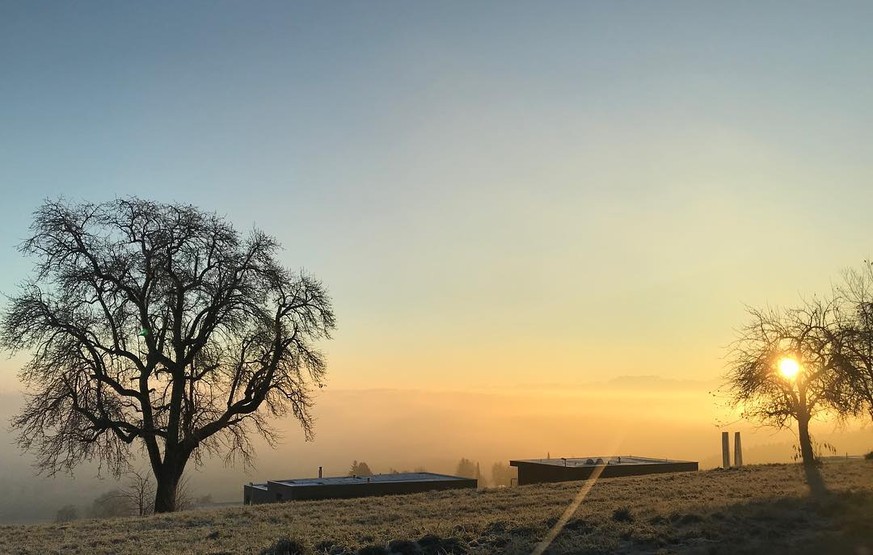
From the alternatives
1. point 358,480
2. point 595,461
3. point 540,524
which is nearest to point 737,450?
point 595,461

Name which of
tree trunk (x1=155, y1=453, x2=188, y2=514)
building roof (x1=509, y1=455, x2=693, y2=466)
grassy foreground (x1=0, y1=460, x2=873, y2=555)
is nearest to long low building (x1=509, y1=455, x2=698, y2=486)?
building roof (x1=509, y1=455, x2=693, y2=466)

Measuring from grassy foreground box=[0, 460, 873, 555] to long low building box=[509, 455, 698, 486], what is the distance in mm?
11320

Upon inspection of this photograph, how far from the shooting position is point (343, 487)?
29250mm

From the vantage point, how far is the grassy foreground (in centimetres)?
1219

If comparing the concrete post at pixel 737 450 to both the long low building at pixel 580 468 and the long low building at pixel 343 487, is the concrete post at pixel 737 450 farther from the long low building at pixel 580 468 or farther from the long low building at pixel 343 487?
the long low building at pixel 343 487

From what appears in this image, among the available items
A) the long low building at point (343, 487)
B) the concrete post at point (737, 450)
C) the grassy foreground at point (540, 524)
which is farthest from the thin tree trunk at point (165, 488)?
the concrete post at point (737, 450)

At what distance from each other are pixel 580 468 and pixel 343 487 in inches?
467

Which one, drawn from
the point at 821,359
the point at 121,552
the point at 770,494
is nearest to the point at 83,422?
the point at 121,552

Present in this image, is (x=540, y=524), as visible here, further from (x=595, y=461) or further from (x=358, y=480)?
(x=595, y=461)

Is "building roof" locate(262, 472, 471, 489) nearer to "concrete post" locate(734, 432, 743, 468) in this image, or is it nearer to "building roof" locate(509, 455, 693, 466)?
"building roof" locate(509, 455, 693, 466)

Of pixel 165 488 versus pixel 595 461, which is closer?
pixel 165 488

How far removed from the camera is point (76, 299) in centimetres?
2739

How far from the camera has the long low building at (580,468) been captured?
33219 mm

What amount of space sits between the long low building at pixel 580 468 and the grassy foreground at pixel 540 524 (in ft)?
37.1
